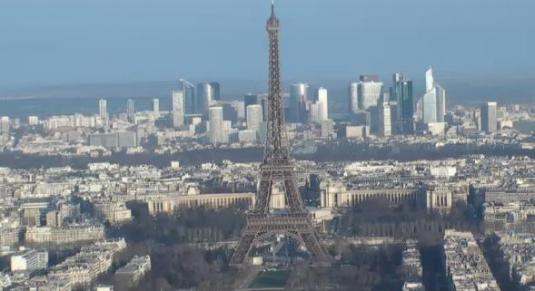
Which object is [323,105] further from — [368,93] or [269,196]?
[269,196]

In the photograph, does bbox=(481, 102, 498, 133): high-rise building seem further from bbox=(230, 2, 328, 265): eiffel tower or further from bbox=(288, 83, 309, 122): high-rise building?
bbox=(230, 2, 328, 265): eiffel tower

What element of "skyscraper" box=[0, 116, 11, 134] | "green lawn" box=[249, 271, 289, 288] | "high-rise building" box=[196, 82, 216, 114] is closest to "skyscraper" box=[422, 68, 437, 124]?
"high-rise building" box=[196, 82, 216, 114]

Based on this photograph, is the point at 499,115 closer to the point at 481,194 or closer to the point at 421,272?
the point at 481,194

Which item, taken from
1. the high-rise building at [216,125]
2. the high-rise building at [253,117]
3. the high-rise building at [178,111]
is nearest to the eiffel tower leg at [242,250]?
the high-rise building at [216,125]

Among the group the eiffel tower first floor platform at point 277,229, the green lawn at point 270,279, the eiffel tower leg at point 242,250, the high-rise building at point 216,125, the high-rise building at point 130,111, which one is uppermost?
the high-rise building at point 130,111

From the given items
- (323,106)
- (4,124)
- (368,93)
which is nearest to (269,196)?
(323,106)

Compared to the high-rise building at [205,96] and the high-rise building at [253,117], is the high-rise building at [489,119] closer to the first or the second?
the high-rise building at [253,117]
